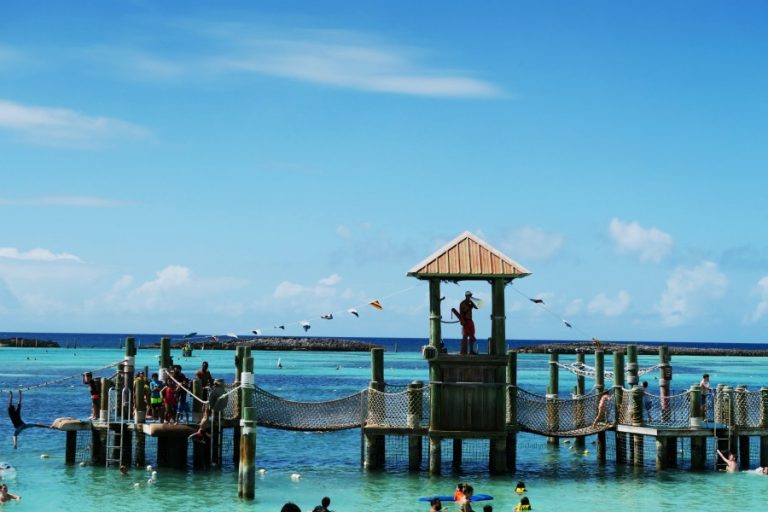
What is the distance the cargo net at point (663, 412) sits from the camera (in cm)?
3102

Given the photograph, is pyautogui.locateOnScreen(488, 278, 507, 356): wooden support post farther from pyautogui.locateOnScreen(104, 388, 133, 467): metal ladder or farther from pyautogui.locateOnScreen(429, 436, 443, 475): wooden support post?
pyautogui.locateOnScreen(104, 388, 133, 467): metal ladder

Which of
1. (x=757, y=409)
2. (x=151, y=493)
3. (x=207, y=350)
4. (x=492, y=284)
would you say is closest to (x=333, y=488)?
(x=151, y=493)

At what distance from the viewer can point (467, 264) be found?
95.2ft

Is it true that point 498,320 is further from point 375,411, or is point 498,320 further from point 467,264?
point 375,411

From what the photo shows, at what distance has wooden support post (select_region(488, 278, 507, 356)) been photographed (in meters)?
28.7

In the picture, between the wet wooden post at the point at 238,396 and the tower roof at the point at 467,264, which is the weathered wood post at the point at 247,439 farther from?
the tower roof at the point at 467,264

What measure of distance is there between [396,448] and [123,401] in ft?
30.4

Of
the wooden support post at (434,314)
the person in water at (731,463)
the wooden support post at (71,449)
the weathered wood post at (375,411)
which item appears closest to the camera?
the wooden support post at (434,314)

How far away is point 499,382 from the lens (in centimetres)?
2878

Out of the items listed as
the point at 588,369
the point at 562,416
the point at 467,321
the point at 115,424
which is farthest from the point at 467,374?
the point at 588,369

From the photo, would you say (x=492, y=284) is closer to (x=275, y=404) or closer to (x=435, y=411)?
(x=435, y=411)

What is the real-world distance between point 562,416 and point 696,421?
3.54 m

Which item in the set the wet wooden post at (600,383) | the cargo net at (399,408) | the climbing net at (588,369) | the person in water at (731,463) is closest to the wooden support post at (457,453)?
the cargo net at (399,408)

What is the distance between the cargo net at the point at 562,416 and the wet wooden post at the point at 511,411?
0.24 meters
